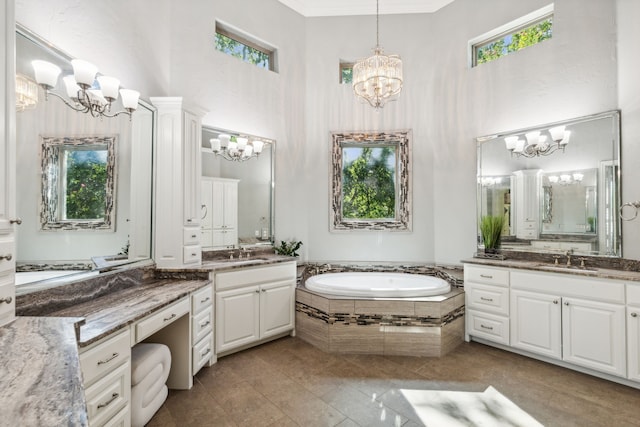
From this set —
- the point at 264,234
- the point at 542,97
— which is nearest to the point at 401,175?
the point at 542,97

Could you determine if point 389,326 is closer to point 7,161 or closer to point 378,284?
point 378,284

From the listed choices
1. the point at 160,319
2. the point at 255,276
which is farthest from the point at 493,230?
the point at 160,319

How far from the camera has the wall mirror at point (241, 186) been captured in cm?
326

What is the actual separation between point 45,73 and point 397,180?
11.3 feet

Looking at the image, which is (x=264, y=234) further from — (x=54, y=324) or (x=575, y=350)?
(x=575, y=350)

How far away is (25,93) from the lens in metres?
1.64

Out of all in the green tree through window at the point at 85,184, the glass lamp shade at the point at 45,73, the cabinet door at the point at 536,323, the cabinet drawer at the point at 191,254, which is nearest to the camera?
the glass lamp shade at the point at 45,73

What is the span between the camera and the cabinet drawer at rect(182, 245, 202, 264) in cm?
275

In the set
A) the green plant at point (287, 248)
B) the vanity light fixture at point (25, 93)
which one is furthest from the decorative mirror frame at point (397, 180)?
the vanity light fixture at point (25, 93)

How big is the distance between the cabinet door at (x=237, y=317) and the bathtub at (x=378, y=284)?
2.06 ft

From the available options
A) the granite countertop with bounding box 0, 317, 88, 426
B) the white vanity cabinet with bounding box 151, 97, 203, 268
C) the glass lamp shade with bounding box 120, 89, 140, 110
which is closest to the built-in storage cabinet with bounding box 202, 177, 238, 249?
the white vanity cabinet with bounding box 151, 97, 203, 268

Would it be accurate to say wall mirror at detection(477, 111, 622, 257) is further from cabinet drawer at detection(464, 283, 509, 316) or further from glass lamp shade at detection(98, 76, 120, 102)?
glass lamp shade at detection(98, 76, 120, 102)

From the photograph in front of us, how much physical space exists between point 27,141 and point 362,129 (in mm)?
3270

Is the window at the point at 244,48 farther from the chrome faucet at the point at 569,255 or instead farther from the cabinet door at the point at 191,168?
the chrome faucet at the point at 569,255
